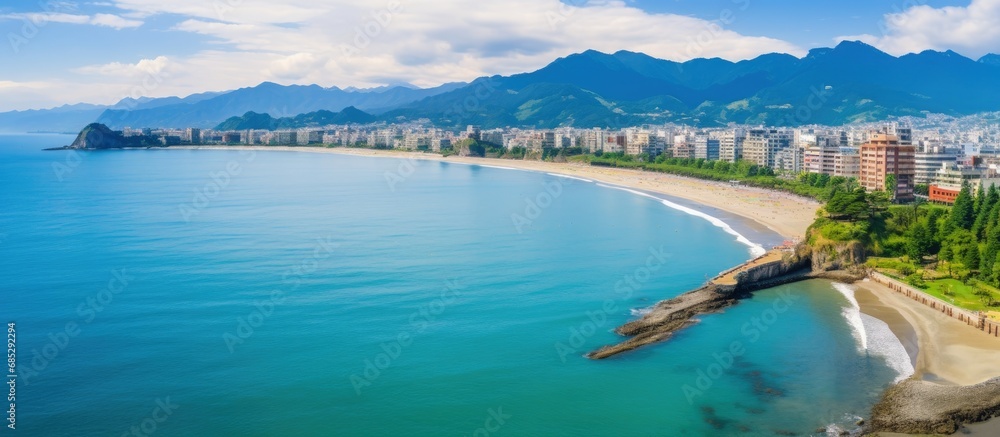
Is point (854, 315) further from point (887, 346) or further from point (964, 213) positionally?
point (964, 213)

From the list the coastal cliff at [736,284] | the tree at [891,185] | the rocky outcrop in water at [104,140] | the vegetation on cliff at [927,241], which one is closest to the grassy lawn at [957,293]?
the vegetation on cliff at [927,241]

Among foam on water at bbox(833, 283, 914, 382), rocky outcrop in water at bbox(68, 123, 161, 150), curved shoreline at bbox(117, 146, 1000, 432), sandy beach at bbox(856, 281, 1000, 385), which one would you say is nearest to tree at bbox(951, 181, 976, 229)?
curved shoreline at bbox(117, 146, 1000, 432)

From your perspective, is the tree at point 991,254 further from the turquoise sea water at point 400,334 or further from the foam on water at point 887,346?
the foam on water at point 887,346

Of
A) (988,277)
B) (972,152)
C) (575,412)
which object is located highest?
(972,152)

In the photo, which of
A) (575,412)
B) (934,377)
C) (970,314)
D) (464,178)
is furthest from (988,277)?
(464,178)

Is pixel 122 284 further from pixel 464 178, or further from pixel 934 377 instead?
pixel 464 178

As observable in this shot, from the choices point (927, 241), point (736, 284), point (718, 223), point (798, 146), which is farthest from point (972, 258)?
point (798, 146)

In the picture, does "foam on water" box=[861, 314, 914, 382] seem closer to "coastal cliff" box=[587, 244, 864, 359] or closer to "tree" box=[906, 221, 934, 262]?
"coastal cliff" box=[587, 244, 864, 359]
